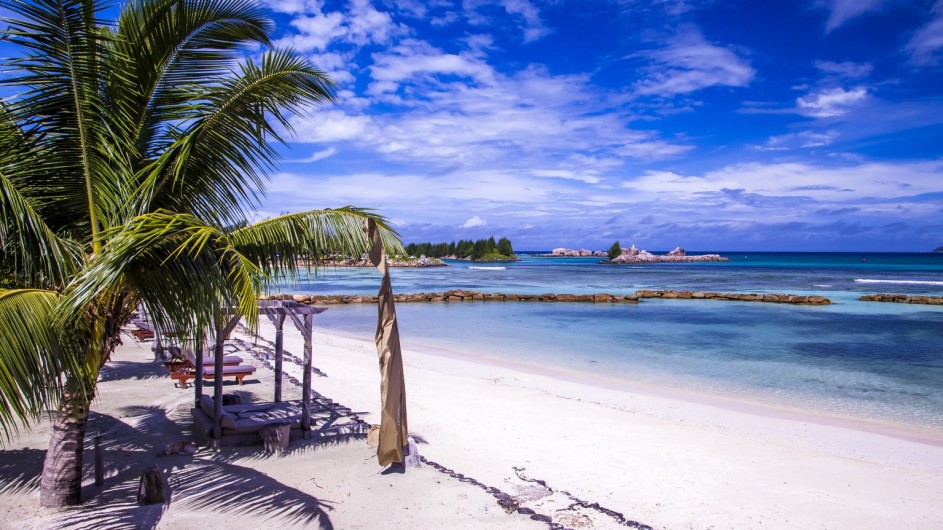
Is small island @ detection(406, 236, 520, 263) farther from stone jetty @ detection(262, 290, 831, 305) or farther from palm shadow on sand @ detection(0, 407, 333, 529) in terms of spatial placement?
palm shadow on sand @ detection(0, 407, 333, 529)

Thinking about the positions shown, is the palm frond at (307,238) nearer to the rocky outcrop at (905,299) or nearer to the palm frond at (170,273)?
the palm frond at (170,273)

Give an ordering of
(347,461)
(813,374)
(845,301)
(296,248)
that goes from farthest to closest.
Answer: (845,301)
(813,374)
(347,461)
(296,248)

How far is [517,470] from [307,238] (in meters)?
3.52

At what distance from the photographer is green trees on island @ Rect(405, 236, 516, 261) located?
125 m

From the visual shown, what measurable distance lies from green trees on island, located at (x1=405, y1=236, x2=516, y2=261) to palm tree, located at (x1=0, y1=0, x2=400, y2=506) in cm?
11568

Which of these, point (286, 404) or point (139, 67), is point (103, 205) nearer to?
point (139, 67)

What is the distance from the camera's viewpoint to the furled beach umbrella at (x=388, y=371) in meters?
5.07

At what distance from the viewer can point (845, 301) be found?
3634cm

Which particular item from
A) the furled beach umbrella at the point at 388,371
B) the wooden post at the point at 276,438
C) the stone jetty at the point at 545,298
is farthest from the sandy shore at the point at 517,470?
the stone jetty at the point at 545,298

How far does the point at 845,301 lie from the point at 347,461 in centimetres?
3873

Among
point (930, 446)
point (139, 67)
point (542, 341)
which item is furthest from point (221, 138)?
point (542, 341)

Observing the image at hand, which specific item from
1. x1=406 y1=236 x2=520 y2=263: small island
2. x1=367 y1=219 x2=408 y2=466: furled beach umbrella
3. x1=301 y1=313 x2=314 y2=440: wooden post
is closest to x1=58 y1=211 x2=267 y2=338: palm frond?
x1=367 y1=219 x2=408 y2=466: furled beach umbrella

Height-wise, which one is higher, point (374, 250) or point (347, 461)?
point (374, 250)

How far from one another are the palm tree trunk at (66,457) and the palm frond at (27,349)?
3.52 ft
